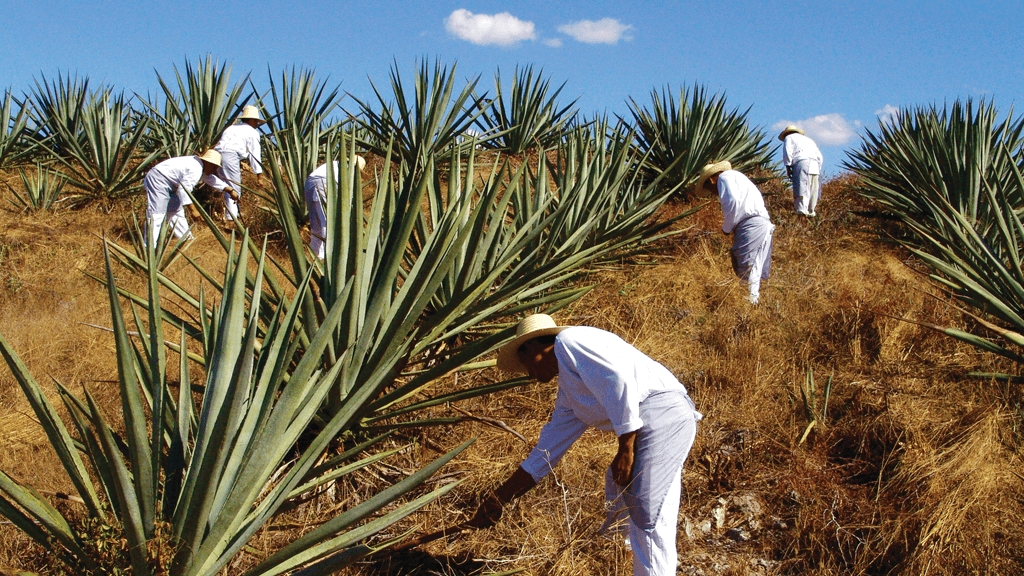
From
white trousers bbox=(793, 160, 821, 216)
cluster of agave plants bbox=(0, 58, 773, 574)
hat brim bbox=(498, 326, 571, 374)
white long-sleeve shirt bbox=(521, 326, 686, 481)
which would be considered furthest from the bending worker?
white long-sleeve shirt bbox=(521, 326, 686, 481)

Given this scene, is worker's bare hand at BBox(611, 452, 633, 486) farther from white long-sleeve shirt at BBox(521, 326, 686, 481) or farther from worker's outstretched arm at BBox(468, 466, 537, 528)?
worker's outstretched arm at BBox(468, 466, 537, 528)

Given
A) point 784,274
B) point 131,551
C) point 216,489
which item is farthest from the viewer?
point 784,274

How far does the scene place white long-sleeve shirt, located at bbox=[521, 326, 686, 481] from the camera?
3059 mm

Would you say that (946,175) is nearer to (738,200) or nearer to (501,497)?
(738,200)

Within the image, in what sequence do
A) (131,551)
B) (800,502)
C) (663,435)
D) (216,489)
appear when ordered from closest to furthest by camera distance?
(131,551), (216,489), (663,435), (800,502)

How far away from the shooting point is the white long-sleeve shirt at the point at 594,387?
306 cm

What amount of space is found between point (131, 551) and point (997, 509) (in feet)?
12.7

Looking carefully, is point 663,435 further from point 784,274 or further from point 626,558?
point 784,274

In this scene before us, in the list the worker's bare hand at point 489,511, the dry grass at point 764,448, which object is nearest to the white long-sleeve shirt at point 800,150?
the dry grass at point 764,448

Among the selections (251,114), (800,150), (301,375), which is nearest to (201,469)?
(301,375)

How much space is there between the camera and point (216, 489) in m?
2.28

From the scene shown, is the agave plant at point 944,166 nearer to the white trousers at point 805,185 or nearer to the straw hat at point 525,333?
the white trousers at point 805,185

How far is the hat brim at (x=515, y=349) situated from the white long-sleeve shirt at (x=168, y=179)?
563cm

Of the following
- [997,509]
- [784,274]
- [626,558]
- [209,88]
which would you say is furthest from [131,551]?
[209,88]
